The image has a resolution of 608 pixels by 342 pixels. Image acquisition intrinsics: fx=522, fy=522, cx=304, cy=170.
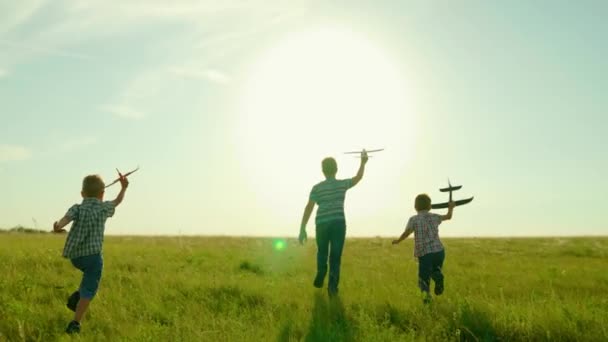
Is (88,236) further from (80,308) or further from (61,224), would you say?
(80,308)

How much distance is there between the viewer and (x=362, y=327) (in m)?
5.50

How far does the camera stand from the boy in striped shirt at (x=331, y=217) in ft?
26.9

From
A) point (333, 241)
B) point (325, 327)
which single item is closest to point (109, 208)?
point (325, 327)

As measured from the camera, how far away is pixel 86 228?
627 cm

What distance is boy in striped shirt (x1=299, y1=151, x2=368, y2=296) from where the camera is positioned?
820 cm

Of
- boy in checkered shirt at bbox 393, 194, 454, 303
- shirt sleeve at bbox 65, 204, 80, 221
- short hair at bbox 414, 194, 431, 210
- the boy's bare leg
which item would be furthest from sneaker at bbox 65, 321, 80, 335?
short hair at bbox 414, 194, 431, 210

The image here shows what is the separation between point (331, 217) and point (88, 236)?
3600mm

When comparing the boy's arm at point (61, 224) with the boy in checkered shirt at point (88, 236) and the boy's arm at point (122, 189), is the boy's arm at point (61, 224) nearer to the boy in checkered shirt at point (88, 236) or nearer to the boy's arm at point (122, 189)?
the boy in checkered shirt at point (88, 236)

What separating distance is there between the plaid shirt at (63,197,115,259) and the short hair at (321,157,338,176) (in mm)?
3499

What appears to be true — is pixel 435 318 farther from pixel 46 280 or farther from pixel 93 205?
pixel 46 280

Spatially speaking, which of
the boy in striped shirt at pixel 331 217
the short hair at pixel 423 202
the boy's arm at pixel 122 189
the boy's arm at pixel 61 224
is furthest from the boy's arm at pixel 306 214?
the boy's arm at pixel 61 224

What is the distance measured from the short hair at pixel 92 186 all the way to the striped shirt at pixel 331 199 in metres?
3.36

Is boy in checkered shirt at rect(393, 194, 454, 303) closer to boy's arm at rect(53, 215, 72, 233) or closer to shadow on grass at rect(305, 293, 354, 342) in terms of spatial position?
shadow on grass at rect(305, 293, 354, 342)

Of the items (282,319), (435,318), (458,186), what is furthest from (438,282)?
(282,319)
